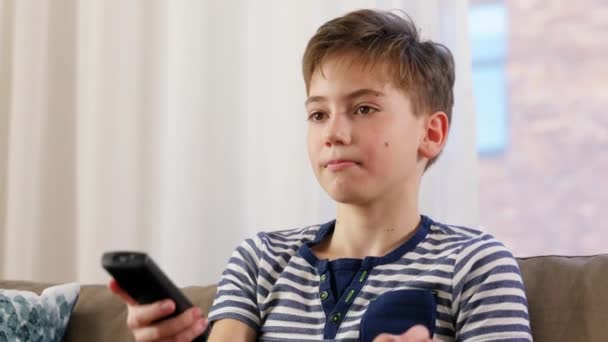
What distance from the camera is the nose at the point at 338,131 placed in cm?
126

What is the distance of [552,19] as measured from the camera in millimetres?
1757

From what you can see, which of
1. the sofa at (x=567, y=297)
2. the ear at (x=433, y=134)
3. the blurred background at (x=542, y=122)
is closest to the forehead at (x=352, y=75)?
the ear at (x=433, y=134)

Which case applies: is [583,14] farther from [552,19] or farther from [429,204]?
[429,204]

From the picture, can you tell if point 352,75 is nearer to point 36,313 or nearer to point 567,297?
point 567,297

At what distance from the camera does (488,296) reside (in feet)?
3.84

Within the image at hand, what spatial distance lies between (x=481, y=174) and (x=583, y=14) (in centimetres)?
39

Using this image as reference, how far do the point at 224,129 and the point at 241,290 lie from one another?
70 cm

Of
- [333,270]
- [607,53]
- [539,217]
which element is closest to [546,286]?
[333,270]

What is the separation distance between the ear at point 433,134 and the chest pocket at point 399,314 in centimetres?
26

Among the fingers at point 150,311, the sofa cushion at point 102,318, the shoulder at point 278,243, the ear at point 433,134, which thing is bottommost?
the sofa cushion at point 102,318

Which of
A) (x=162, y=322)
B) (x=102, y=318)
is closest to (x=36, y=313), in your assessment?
(x=102, y=318)

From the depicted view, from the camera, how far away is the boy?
1198mm

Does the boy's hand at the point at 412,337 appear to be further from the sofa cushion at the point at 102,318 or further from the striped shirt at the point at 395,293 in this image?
the sofa cushion at the point at 102,318

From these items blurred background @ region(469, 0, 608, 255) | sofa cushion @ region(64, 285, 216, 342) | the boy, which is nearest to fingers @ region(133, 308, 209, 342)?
the boy
